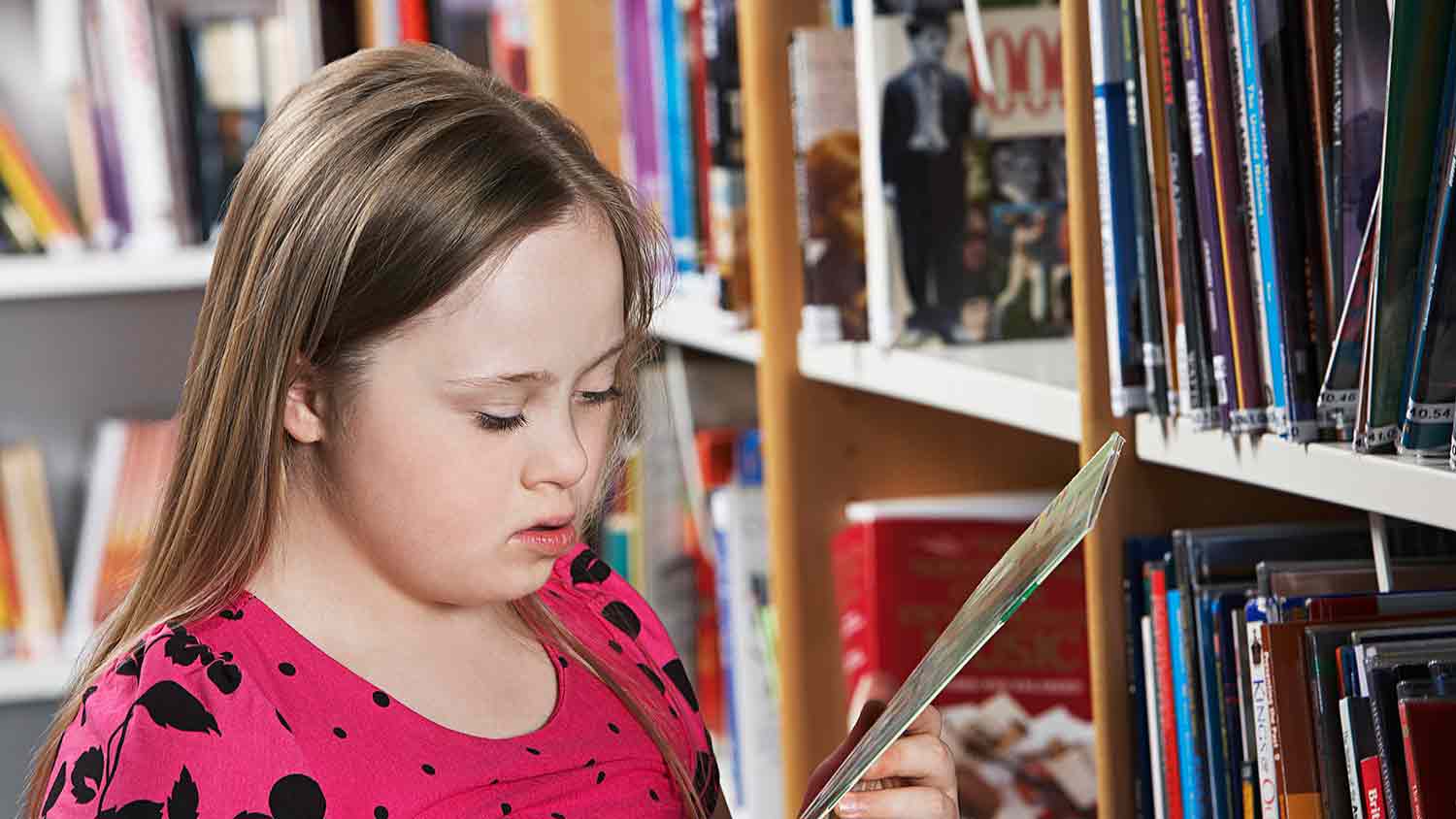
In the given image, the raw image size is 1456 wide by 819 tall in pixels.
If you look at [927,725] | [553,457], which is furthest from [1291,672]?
[553,457]

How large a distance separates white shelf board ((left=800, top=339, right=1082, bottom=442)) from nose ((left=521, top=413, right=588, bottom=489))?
0.26 metres

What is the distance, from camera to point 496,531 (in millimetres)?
839

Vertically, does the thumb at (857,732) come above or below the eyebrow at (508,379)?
below

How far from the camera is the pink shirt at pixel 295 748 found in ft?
2.65

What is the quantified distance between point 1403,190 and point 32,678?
5.69 feet

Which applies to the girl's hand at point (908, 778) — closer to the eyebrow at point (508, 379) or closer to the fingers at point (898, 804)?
the fingers at point (898, 804)

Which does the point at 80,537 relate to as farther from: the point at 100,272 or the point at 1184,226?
the point at 1184,226

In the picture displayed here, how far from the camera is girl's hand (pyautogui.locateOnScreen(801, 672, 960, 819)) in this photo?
856 millimetres

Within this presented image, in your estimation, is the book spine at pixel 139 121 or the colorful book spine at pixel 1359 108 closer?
the colorful book spine at pixel 1359 108

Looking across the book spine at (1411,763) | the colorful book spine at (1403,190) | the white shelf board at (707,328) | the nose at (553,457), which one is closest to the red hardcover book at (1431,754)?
the book spine at (1411,763)

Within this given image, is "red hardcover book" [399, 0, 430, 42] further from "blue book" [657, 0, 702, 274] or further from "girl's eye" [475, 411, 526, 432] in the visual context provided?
"girl's eye" [475, 411, 526, 432]

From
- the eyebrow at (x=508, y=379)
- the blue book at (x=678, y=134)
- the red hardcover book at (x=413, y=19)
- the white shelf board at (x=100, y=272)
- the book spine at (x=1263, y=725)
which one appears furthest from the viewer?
the red hardcover book at (x=413, y=19)

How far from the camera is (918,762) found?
0.87 metres

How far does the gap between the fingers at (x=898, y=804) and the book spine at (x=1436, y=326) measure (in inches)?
13.0
